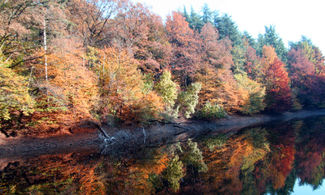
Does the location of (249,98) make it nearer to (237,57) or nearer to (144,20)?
(237,57)

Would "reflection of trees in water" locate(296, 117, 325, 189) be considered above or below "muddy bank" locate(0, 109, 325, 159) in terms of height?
below

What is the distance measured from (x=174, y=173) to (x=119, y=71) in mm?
16208

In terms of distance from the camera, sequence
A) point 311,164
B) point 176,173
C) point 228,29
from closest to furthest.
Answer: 1. point 176,173
2. point 311,164
3. point 228,29

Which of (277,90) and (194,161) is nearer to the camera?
(194,161)

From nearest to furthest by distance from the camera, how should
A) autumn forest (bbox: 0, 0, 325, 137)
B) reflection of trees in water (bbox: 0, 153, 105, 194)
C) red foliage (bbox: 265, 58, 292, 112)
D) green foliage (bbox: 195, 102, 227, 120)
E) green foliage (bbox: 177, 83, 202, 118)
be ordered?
reflection of trees in water (bbox: 0, 153, 105, 194), autumn forest (bbox: 0, 0, 325, 137), green foliage (bbox: 177, 83, 202, 118), green foliage (bbox: 195, 102, 227, 120), red foliage (bbox: 265, 58, 292, 112)

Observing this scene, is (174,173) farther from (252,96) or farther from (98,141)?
(252,96)

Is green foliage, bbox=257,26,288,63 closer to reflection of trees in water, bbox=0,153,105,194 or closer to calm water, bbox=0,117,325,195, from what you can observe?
calm water, bbox=0,117,325,195

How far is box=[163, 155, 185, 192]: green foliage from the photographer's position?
9477 mm

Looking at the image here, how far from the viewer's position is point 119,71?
81.3ft

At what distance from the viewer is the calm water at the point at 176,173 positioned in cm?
898

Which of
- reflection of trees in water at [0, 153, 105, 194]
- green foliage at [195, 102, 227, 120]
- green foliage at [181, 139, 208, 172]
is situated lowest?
green foliage at [181, 139, 208, 172]

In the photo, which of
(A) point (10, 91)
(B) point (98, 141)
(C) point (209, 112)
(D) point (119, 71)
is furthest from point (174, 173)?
(C) point (209, 112)

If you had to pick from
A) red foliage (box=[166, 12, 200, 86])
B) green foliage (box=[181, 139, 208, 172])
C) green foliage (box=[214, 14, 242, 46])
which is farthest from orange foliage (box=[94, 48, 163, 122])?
green foliage (box=[214, 14, 242, 46])

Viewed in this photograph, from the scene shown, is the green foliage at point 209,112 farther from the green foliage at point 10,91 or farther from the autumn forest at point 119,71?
the green foliage at point 10,91
